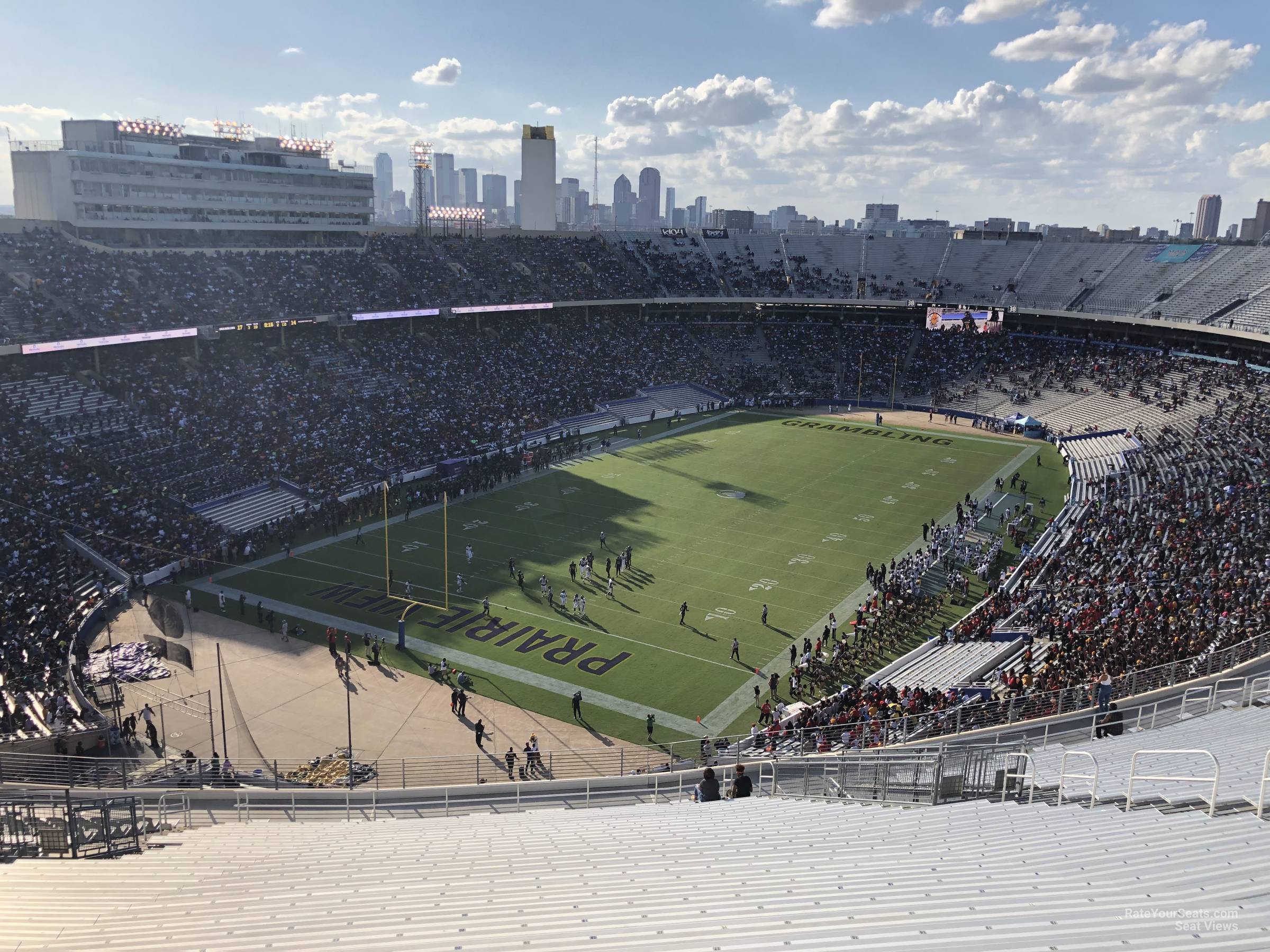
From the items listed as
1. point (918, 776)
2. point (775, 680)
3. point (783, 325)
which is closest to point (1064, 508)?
point (775, 680)

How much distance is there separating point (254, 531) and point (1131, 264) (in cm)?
6640

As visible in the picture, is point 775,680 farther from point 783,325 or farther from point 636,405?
point 783,325

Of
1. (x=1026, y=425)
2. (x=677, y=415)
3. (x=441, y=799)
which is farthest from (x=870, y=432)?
(x=441, y=799)

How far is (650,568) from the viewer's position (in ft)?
117

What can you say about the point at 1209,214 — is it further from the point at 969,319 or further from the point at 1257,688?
the point at 1257,688

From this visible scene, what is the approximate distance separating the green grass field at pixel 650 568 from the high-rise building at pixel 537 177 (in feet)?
157

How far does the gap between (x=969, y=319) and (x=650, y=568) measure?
4649 cm

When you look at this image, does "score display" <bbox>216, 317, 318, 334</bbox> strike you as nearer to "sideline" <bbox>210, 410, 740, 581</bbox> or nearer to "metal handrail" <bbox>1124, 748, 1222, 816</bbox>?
"sideline" <bbox>210, 410, 740, 581</bbox>

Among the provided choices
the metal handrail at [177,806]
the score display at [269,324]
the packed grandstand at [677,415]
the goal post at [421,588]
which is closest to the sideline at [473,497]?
the packed grandstand at [677,415]

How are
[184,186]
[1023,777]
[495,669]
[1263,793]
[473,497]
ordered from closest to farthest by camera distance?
[1263,793] < [1023,777] < [495,669] < [473,497] < [184,186]

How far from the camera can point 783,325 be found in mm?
81062

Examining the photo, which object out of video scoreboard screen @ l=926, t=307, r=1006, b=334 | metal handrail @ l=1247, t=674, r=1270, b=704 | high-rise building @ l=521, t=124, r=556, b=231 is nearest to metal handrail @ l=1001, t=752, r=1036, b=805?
metal handrail @ l=1247, t=674, r=1270, b=704

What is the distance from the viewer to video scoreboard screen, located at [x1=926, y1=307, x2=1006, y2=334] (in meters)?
70.8

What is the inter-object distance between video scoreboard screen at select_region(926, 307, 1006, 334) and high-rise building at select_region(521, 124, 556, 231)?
4068 centimetres
